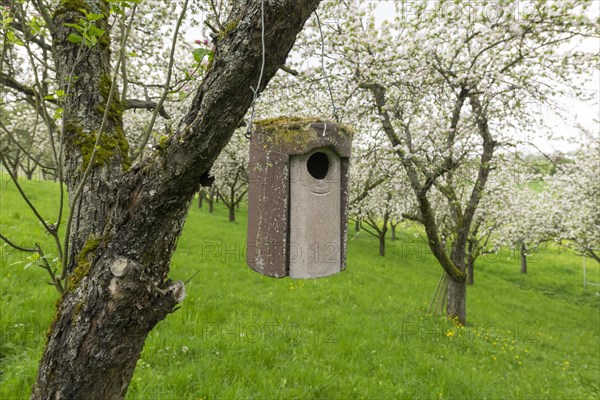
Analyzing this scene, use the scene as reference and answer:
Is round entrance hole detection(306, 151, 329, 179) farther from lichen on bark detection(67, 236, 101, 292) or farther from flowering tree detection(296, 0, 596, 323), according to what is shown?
flowering tree detection(296, 0, 596, 323)

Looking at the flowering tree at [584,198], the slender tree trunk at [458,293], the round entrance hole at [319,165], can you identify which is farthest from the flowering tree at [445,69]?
the flowering tree at [584,198]

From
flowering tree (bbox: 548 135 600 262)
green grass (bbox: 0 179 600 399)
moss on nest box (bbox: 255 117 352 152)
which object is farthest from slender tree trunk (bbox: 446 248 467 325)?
moss on nest box (bbox: 255 117 352 152)

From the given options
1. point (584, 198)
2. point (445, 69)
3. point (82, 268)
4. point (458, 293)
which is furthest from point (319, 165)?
point (584, 198)

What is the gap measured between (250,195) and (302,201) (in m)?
0.32

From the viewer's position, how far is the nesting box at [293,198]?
1942 mm

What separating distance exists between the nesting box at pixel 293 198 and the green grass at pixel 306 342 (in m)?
1.28

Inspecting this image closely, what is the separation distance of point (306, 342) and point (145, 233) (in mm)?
3565

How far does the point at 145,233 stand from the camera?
1541 millimetres

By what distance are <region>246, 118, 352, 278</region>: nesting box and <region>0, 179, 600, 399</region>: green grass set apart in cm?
128

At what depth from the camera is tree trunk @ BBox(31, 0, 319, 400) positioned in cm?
139

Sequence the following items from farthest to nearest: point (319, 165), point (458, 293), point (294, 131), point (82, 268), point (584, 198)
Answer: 1. point (584, 198)
2. point (458, 293)
3. point (319, 165)
4. point (294, 131)
5. point (82, 268)

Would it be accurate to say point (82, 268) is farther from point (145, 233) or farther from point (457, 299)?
point (457, 299)

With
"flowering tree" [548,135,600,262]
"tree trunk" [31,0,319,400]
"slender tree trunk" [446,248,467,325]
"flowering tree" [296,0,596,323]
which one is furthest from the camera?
"flowering tree" [548,135,600,262]

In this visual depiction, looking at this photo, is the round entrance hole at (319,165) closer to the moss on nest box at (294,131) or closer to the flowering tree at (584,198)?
the moss on nest box at (294,131)
